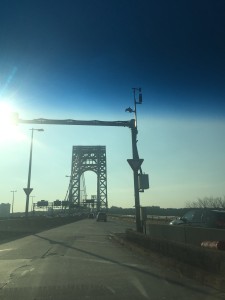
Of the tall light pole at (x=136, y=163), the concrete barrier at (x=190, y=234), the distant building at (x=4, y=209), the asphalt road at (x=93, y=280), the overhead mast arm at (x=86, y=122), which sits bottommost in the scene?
the asphalt road at (x=93, y=280)

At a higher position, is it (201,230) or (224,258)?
(201,230)

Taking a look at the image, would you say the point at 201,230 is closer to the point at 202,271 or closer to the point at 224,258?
the point at 202,271

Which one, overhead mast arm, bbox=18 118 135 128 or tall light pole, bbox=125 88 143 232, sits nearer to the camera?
tall light pole, bbox=125 88 143 232

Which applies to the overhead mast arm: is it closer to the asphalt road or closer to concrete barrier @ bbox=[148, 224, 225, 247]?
concrete barrier @ bbox=[148, 224, 225, 247]

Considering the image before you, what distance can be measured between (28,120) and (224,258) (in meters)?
17.4

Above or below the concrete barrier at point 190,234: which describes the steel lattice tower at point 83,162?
above

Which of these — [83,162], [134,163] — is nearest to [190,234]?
[134,163]

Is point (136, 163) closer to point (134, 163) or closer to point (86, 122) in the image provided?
point (134, 163)

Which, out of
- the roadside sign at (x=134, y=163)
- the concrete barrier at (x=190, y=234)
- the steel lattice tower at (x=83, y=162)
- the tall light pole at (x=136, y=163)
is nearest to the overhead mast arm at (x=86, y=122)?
the tall light pole at (x=136, y=163)

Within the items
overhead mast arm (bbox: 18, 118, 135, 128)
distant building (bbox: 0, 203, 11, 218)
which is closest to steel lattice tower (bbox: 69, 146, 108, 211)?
distant building (bbox: 0, 203, 11, 218)

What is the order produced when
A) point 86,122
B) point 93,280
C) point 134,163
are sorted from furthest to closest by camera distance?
point 86,122 < point 134,163 < point 93,280

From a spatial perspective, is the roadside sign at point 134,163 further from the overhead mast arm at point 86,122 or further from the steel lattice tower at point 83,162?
the steel lattice tower at point 83,162

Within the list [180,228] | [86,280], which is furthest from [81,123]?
[86,280]

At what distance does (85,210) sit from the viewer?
172 meters
